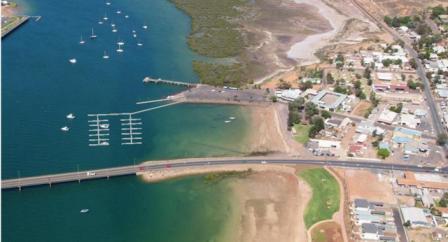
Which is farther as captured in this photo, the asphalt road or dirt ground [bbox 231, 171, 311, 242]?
the asphalt road

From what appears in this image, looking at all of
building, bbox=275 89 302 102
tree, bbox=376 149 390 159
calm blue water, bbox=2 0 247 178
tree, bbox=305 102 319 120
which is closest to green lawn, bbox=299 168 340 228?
tree, bbox=376 149 390 159

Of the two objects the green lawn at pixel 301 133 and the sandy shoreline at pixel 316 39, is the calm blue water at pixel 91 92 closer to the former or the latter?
the green lawn at pixel 301 133

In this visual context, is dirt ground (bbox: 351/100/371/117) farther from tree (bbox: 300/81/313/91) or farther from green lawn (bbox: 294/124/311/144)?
green lawn (bbox: 294/124/311/144)

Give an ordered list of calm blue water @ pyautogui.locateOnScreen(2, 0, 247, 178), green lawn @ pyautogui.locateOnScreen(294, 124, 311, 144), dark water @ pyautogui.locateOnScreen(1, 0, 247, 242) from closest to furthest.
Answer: dark water @ pyautogui.locateOnScreen(1, 0, 247, 242), calm blue water @ pyautogui.locateOnScreen(2, 0, 247, 178), green lawn @ pyautogui.locateOnScreen(294, 124, 311, 144)

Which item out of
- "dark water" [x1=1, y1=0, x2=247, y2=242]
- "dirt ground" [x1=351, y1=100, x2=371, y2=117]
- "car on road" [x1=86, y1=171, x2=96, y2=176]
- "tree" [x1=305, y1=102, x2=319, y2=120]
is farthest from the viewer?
"dirt ground" [x1=351, y1=100, x2=371, y2=117]


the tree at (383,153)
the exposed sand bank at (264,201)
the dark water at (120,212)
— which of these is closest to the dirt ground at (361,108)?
the tree at (383,153)

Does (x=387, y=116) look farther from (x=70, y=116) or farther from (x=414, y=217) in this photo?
(x=70, y=116)

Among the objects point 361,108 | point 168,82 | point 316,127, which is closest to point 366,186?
point 316,127
